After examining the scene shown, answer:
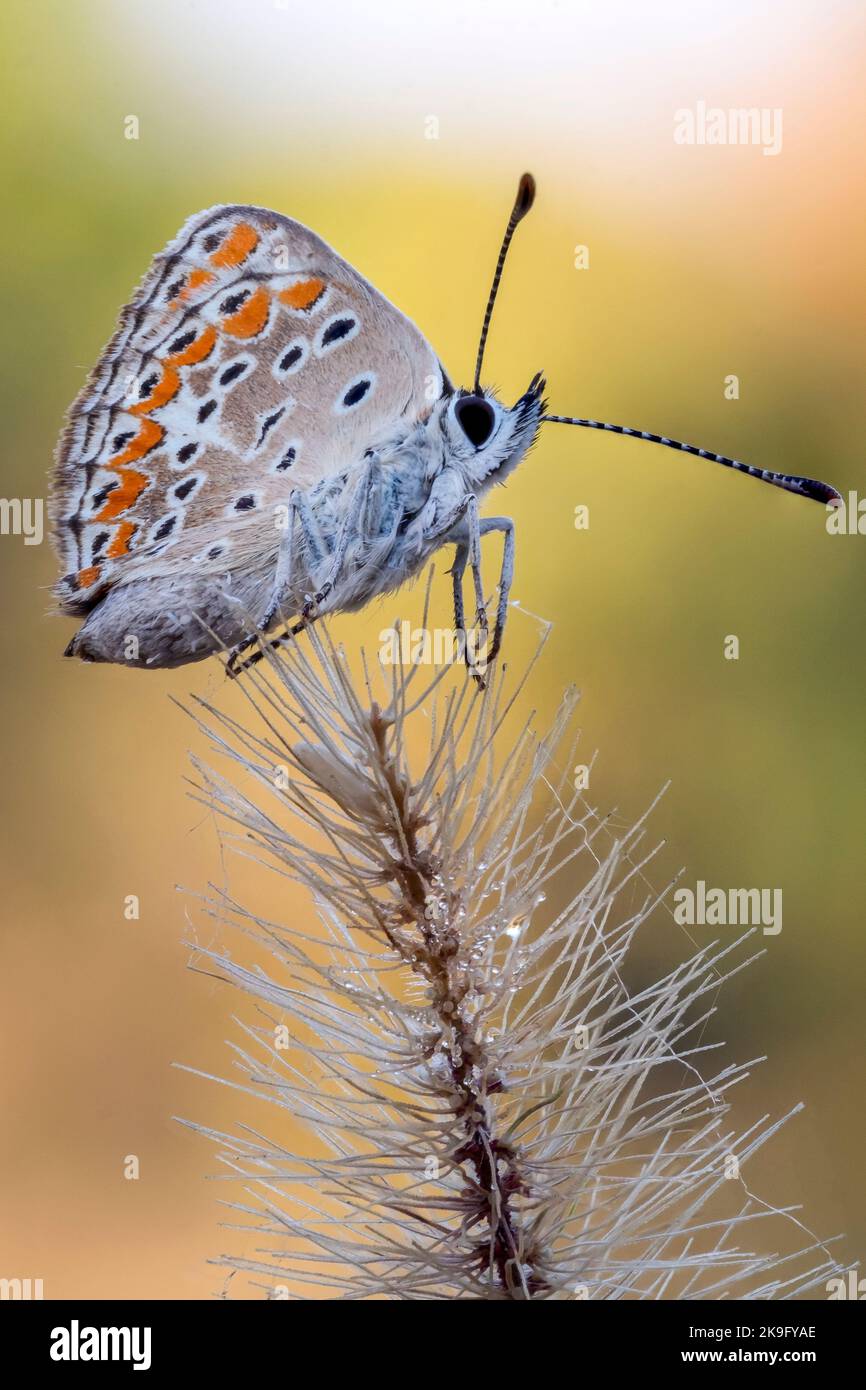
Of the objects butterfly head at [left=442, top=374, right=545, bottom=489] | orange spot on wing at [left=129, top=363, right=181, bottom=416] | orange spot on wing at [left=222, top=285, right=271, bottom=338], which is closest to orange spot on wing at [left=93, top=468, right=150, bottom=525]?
orange spot on wing at [left=129, top=363, right=181, bottom=416]

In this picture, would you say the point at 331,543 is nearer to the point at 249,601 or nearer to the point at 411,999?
the point at 249,601

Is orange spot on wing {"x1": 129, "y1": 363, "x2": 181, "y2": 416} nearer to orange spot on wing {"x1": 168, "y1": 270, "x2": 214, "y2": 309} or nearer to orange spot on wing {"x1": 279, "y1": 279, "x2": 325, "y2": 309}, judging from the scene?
orange spot on wing {"x1": 168, "y1": 270, "x2": 214, "y2": 309}

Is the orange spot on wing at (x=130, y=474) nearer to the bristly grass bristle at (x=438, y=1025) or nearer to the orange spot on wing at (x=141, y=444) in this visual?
the orange spot on wing at (x=141, y=444)

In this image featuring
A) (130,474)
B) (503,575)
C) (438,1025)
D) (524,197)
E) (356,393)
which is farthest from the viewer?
(130,474)

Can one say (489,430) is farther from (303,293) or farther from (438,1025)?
(438,1025)

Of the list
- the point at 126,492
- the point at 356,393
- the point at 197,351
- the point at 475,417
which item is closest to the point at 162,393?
the point at 197,351

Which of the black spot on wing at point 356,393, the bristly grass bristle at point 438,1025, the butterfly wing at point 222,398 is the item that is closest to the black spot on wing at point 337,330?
the butterfly wing at point 222,398

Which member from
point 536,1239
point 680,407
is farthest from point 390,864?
point 680,407

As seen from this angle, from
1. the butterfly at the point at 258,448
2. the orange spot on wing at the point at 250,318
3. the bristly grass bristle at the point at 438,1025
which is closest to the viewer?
the bristly grass bristle at the point at 438,1025
